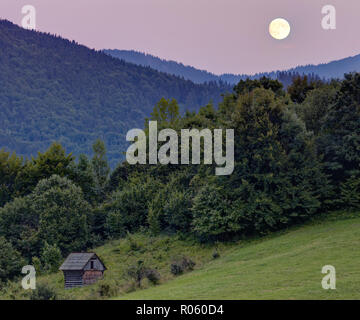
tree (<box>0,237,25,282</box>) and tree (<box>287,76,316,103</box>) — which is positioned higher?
tree (<box>287,76,316,103</box>)

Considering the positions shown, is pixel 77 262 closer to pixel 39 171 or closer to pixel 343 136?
pixel 39 171

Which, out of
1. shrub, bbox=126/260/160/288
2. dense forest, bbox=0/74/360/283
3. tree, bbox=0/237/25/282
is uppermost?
dense forest, bbox=0/74/360/283

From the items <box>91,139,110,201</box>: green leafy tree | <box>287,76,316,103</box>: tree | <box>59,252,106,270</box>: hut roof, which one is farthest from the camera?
<box>91,139,110,201</box>: green leafy tree

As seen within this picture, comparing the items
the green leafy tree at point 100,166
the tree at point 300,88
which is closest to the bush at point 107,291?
the tree at point 300,88

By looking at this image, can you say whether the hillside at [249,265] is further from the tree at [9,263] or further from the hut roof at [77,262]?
the tree at [9,263]

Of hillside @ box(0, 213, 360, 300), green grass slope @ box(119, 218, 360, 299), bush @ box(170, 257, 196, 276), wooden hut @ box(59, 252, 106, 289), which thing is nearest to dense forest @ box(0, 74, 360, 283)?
hillside @ box(0, 213, 360, 300)

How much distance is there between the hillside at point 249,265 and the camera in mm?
20891

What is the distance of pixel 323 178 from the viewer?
1753 inches

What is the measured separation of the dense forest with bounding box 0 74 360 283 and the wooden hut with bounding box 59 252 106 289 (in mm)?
7173

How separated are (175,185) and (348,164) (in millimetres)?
19976

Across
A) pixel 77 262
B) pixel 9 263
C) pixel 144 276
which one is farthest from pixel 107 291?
pixel 9 263

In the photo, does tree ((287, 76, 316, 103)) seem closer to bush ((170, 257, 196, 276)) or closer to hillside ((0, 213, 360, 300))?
hillside ((0, 213, 360, 300))

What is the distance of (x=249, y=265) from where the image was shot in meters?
30.3

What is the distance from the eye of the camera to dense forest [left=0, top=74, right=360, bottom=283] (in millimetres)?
43750
